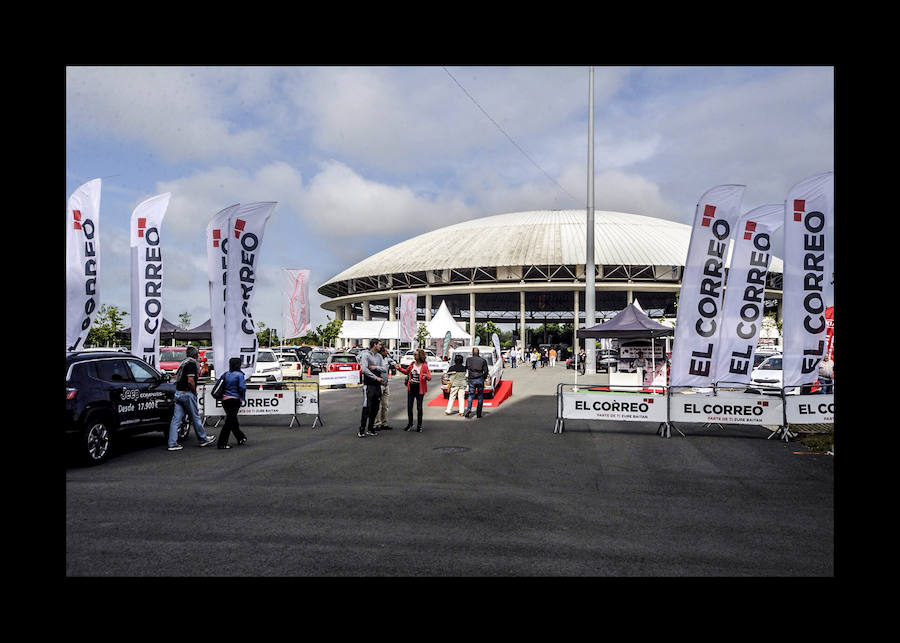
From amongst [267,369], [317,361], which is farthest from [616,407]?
[317,361]

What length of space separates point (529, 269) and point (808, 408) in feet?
206

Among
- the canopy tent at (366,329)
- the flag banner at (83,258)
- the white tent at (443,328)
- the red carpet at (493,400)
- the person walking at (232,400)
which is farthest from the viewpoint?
the canopy tent at (366,329)

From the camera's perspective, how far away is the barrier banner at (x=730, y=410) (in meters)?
12.6

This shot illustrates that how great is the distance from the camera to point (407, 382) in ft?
44.7

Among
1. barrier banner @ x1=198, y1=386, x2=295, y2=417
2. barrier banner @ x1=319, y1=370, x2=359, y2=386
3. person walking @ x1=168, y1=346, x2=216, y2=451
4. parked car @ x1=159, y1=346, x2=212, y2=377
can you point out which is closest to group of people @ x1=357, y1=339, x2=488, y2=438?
barrier banner @ x1=198, y1=386, x2=295, y2=417

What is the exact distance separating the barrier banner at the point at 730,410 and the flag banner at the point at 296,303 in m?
18.7

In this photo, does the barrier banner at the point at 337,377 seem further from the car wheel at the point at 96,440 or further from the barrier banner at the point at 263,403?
the car wheel at the point at 96,440

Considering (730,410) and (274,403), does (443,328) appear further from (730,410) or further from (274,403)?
(730,410)

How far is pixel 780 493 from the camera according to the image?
25.5 ft

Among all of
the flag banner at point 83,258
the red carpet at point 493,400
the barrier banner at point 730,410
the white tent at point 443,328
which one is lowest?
the red carpet at point 493,400

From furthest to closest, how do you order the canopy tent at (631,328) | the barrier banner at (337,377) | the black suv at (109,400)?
1. the barrier banner at (337,377)
2. the canopy tent at (631,328)
3. the black suv at (109,400)

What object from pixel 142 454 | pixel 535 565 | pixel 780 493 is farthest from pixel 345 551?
pixel 142 454

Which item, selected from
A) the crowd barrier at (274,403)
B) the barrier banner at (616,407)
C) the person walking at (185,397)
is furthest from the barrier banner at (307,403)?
the barrier banner at (616,407)
